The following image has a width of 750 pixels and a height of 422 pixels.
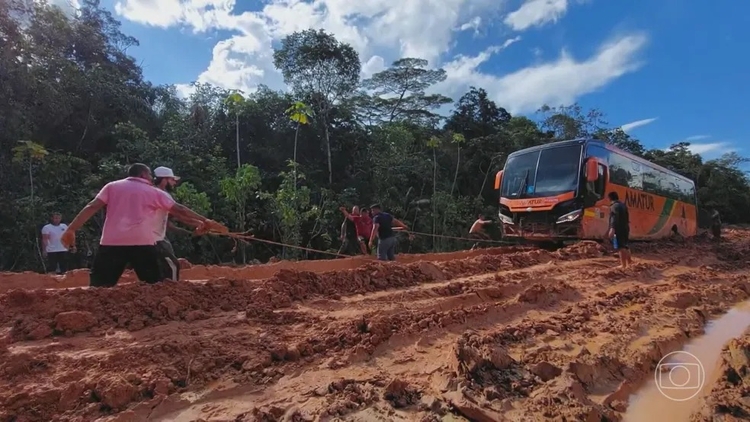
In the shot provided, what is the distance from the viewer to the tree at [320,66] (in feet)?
57.4

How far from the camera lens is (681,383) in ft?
10.3

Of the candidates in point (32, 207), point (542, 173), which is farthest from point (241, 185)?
point (542, 173)

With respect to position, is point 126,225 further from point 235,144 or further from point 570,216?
point 235,144

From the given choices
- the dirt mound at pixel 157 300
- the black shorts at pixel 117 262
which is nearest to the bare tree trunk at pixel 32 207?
the black shorts at pixel 117 262

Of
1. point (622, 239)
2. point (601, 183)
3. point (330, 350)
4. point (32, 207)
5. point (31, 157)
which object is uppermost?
point (31, 157)

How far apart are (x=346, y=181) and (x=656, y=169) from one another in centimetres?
1102

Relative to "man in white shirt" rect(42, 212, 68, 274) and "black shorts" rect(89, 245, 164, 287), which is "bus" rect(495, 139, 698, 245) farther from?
"man in white shirt" rect(42, 212, 68, 274)

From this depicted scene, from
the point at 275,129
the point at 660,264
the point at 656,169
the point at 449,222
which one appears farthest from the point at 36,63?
the point at 656,169

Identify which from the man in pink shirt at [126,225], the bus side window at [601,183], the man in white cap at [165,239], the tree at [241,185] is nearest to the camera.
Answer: the man in pink shirt at [126,225]

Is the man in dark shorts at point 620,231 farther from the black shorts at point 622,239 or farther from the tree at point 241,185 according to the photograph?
the tree at point 241,185

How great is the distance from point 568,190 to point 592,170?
0.66 meters

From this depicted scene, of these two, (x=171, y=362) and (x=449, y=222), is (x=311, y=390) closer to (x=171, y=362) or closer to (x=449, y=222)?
(x=171, y=362)

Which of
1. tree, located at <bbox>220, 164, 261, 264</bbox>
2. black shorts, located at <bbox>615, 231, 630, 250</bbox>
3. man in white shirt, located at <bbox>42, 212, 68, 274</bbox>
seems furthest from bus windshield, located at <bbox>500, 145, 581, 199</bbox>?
man in white shirt, located at <bbox>42, 212, 68, 274</bbox>

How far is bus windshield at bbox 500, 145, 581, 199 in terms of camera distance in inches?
403
